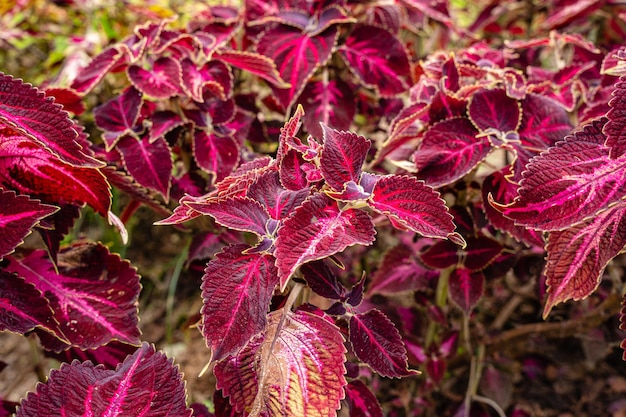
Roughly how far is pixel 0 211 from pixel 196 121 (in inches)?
14.9

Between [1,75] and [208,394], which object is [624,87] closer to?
[1,75]

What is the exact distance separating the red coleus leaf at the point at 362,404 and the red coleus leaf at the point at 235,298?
0.22 meters

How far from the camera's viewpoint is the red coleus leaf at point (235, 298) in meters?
0.58

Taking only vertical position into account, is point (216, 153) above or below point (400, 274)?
above

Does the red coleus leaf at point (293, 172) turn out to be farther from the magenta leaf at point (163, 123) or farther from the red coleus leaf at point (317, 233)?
the magenta leaf at point (163, 123)

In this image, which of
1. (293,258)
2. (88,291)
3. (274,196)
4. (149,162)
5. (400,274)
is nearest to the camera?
(293,258)

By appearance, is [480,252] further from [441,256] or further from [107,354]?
[107,354]

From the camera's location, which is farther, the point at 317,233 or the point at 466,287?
the point at 466,287

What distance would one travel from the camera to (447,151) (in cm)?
78

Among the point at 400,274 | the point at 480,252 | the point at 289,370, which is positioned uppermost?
the point at 289,370

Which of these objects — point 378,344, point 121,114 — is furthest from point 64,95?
point 378,344

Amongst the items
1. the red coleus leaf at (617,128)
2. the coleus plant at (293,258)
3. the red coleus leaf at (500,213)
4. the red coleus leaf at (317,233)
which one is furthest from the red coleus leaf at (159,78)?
the red coleus leaf at (617,128)

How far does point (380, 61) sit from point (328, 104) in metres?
0.12

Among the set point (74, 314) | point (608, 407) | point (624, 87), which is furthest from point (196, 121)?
point (608, 407)
